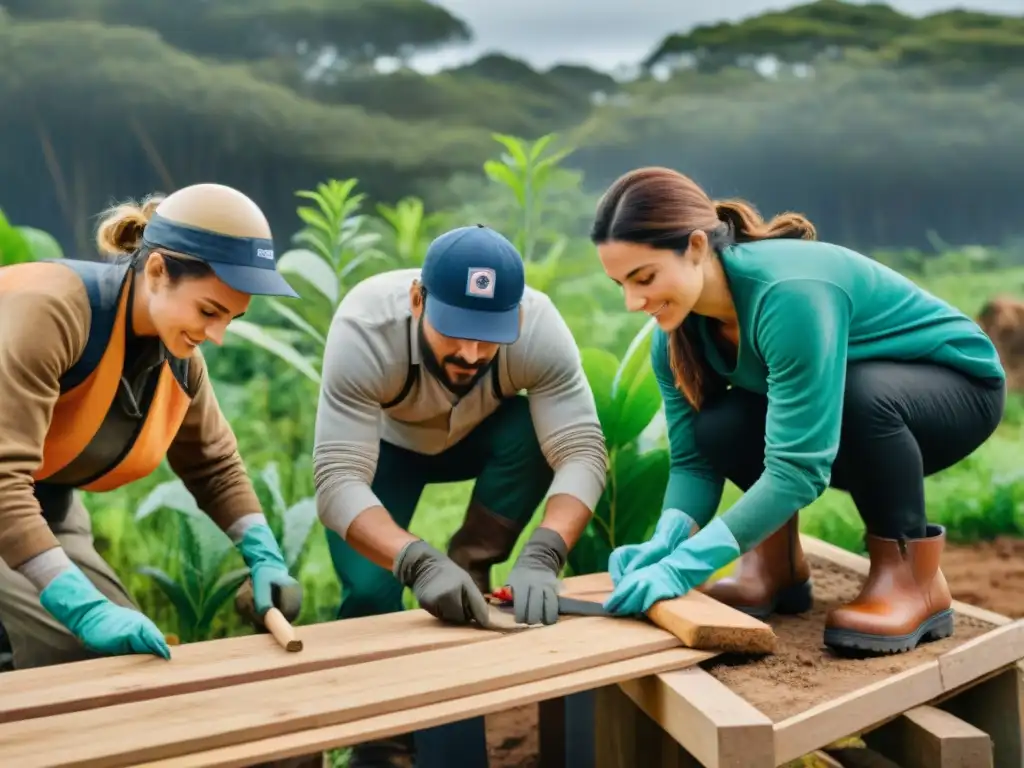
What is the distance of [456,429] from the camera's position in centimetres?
182

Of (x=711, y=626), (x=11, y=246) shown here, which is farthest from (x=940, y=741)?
(x=11, y=246)

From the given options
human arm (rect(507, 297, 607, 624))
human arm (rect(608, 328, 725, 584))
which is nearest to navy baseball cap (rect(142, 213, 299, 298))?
human arm (rect(507, 297, 607, 624))

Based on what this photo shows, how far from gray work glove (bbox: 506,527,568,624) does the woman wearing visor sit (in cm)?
39

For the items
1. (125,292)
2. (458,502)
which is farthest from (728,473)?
(458,502)

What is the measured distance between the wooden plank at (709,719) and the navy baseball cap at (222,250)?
0.83 m

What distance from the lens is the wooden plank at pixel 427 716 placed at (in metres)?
1.11

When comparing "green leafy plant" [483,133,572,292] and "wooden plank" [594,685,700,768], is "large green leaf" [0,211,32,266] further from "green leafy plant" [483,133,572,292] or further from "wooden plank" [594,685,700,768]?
"wooden plank" [594,685,700,768]

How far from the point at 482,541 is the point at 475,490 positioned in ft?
0.34

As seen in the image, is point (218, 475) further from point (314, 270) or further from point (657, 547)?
point (314, 270)

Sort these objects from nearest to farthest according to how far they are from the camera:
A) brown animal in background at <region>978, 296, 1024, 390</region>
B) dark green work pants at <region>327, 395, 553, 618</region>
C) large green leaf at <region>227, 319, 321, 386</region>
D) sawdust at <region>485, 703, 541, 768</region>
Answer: dark green work pants at <region>327, 395, 553, 618</region>, sawdust at <region>485, 703, 541, 768</region>, large green leaf at <region>227, 319, 321, 386</region>, brown animal in background at <region>978, 296, 1024, 390</region>

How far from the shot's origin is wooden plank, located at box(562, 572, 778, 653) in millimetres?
1438

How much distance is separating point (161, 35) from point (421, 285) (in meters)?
3.81

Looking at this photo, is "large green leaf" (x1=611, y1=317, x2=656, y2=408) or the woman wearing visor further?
"large green leaf" (x1=611, y1=317, x2=656, y2=408)

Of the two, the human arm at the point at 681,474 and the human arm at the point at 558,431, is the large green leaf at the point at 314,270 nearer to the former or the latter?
the human arm at the point at 558,431
